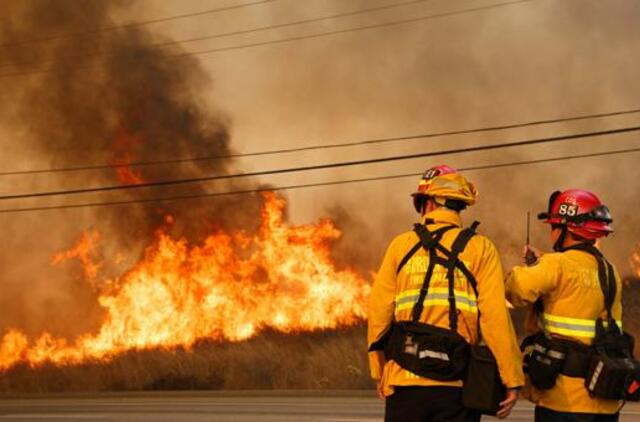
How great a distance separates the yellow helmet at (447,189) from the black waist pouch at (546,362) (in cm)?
78

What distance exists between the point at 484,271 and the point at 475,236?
17cm

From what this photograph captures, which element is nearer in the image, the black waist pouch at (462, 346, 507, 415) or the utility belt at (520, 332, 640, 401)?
the black waist pouch at (462, 346, 507, 415)

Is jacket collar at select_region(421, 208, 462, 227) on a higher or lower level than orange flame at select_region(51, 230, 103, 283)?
lower

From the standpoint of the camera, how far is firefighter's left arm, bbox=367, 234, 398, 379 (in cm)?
445

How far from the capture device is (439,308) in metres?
4.31

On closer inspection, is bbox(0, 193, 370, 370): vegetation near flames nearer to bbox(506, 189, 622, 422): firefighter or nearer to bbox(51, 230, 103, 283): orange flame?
bbox(51, 230, 103, 283): orange flame

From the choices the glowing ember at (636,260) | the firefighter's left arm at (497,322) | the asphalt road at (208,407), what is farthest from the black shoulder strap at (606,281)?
the glowing ember at (636,260)

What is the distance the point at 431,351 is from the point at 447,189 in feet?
2.43

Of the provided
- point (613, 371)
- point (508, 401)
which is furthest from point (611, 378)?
point (508, 401)

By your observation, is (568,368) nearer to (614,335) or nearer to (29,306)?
(614,335)

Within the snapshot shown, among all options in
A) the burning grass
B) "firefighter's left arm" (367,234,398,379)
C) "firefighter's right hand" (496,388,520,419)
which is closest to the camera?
"firefighter's right hand" (496,388,520,419)

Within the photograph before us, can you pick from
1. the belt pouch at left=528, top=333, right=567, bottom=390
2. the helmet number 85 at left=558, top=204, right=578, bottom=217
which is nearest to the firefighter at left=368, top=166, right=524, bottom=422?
the belt pouch at left=528, top=333, right=567, bottom=390

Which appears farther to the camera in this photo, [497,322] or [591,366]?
[591,366]

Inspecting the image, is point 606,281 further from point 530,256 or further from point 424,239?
point 424,239
